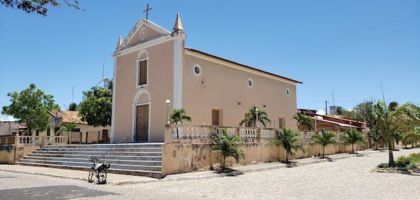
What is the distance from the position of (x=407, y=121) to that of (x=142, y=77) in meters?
14.7

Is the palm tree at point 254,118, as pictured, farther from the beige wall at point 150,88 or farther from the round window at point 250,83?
the beige wall at point 150,88

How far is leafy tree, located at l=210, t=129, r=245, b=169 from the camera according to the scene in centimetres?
1534

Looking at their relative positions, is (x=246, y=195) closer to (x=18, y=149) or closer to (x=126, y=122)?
(x=126, y=122)

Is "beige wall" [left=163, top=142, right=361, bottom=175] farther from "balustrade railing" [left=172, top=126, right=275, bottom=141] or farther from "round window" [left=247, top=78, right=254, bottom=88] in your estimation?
"round window" [left=247, top=78, right=254, bottom=88]

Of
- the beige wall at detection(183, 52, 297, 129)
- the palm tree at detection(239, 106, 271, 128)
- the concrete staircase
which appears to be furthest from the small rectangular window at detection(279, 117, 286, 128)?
the concrete staircase

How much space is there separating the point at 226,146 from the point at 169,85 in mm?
6464

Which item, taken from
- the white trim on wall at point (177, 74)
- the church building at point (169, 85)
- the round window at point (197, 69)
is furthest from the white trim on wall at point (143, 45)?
the round window at point (197, 69)

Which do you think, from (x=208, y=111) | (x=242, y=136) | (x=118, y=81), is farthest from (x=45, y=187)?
(x=118, y=81)

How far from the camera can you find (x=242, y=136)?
684 inches

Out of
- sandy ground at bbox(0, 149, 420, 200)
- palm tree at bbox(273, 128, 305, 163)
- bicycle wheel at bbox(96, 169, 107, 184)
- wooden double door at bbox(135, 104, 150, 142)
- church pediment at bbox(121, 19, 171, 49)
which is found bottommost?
sandy ground at bbox(0, 149, 420, 200)

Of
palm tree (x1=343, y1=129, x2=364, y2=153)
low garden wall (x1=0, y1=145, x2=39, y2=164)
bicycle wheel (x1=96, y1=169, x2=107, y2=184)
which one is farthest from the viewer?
palm tree (x1=343, y1=129, x2=364, y2=153)

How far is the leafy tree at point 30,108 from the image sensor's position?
29141 millimetres

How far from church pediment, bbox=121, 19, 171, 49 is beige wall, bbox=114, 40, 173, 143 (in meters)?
0.74

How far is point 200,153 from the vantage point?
15297 mm
